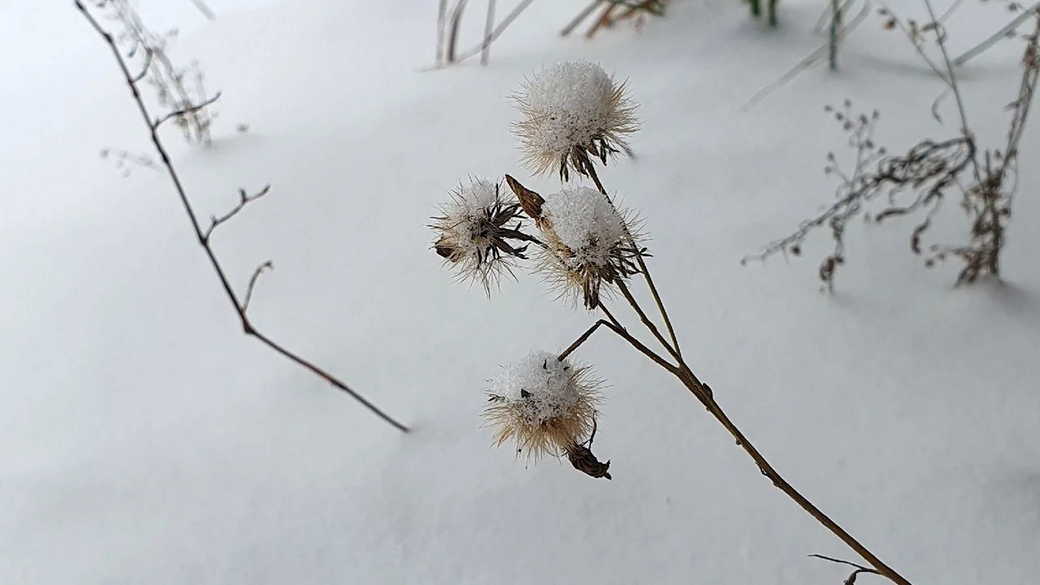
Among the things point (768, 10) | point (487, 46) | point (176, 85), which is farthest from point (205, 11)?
point (768, 10)

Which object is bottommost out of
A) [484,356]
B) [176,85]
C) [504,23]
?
[484,356]

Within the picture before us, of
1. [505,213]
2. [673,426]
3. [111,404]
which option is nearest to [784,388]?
[673,426]

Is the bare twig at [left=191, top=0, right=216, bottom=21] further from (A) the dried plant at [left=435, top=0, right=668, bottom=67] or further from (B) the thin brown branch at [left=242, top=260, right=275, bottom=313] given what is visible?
(B) the thin brown branch at [left=242, top=260, right=275, bottom=313]

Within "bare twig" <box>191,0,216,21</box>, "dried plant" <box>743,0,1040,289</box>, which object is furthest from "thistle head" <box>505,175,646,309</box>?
"bare twig" <box>191,0,216,21</box>

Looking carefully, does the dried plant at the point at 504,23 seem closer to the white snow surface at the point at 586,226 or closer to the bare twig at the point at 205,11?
the bare twig at the point at 205,11

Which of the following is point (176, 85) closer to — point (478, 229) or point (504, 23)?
point (504, 23)

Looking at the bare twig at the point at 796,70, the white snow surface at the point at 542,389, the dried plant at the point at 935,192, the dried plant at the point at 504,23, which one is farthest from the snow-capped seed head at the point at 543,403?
the dried plant at the point at 504,23
